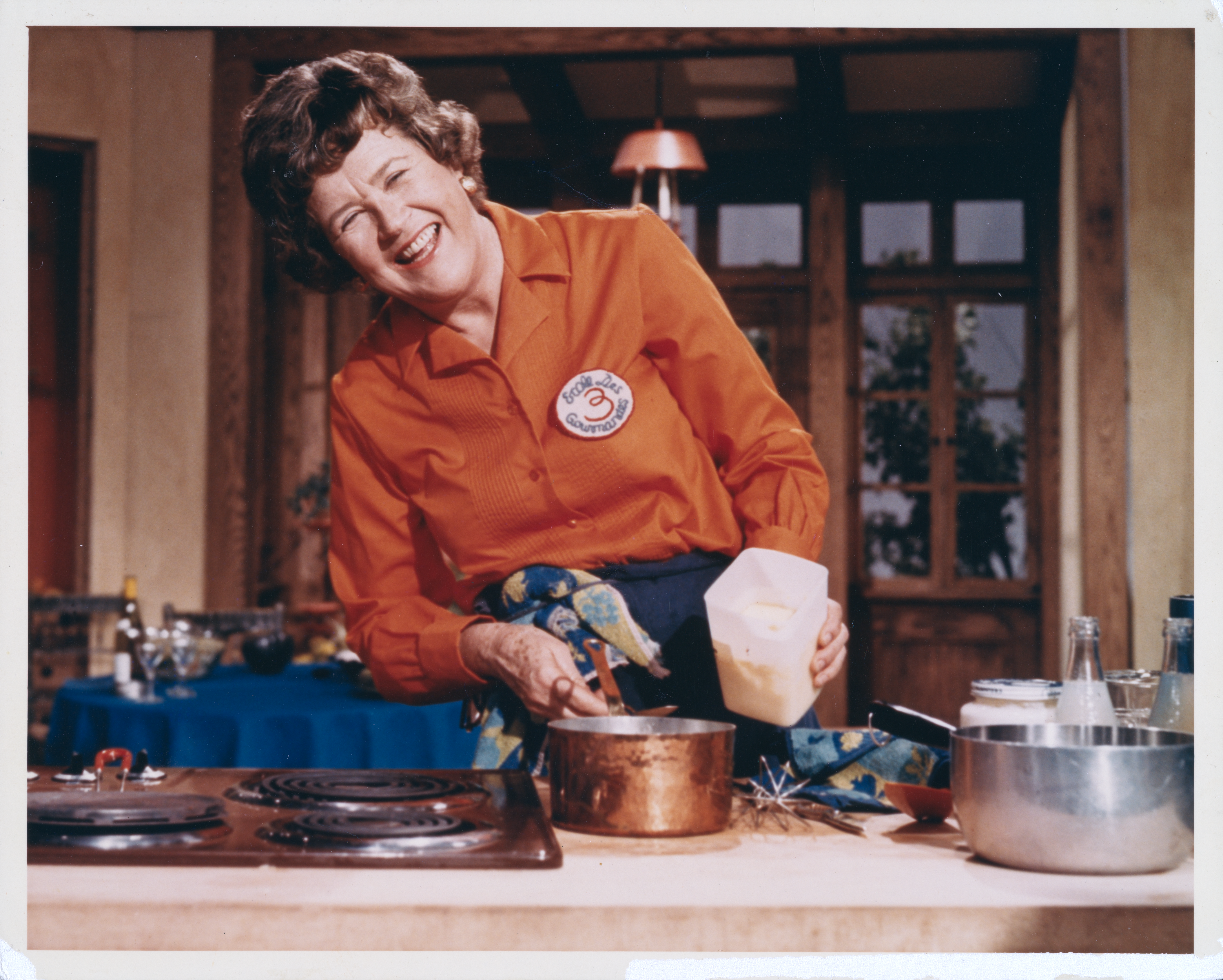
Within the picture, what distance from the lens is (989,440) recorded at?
19.1ft

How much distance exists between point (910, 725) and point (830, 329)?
15.2 ft

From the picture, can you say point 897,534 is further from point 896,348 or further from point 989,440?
point 896,348

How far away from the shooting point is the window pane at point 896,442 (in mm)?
5871

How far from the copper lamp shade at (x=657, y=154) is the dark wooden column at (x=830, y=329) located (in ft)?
3.40

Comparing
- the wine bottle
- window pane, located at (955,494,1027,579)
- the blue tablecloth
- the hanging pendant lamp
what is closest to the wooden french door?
window pane, located at (955,494,1027,579)

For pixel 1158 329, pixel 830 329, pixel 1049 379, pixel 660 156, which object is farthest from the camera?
pixel 1049 379

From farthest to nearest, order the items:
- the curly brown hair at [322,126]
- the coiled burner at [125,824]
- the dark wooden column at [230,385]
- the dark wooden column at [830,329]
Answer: the dark wooden column at [830,329]
the dark wooden column at [230,385]
the curly brown hair at [322,126]
the coiled burner at [125,824]

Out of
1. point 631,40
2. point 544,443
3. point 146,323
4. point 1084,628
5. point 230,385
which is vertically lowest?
point 1084,628

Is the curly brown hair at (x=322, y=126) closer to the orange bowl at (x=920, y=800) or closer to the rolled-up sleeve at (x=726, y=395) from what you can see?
the rolled-up sleeve at (x=726, y=395)

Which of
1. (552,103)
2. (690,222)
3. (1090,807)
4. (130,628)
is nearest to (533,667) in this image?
(1090,807)

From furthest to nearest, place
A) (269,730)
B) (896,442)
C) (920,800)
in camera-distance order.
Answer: (896,442), (269,730), (920,800)

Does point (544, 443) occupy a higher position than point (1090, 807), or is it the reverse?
point (544, 443)

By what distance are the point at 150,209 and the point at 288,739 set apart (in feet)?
10.3

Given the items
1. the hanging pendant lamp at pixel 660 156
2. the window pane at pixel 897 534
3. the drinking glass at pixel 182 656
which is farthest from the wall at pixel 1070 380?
the drinking glass at pixel 182 656
